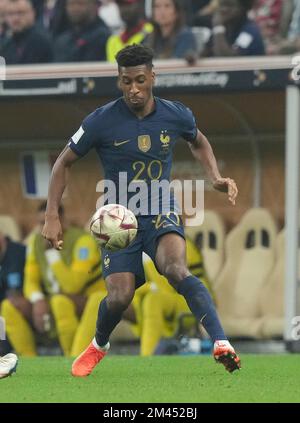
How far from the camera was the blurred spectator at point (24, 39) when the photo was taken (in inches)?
527

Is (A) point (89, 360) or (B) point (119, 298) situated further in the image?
(A) point (89, 360)

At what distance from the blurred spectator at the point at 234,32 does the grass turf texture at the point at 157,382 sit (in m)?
3.65

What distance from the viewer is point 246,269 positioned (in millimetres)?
13398

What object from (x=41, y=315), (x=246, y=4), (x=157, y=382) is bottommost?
(x=41, y=315)

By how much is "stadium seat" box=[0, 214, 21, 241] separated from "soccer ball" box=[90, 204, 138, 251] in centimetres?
645

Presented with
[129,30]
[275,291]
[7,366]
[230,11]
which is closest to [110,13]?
[129,30]

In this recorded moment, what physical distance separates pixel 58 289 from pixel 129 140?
17.8 feet

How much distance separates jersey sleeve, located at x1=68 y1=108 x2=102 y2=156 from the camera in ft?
26.5

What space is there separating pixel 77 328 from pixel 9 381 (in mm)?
4762

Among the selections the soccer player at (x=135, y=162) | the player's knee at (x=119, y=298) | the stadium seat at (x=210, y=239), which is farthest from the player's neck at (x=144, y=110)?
the stadium seat at (x=210, y=239)

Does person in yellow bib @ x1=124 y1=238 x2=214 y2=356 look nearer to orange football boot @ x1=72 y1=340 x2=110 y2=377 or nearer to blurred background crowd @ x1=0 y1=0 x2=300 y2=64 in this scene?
blurred background crowd @ x1=0 y1=0 x2=300 y2=64

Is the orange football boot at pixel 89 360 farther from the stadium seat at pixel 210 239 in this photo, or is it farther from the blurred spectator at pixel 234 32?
the stadium seat at pixel 210 239

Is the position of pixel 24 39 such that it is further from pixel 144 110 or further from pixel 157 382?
pixel 157 382

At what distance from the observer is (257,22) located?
1352 cm
